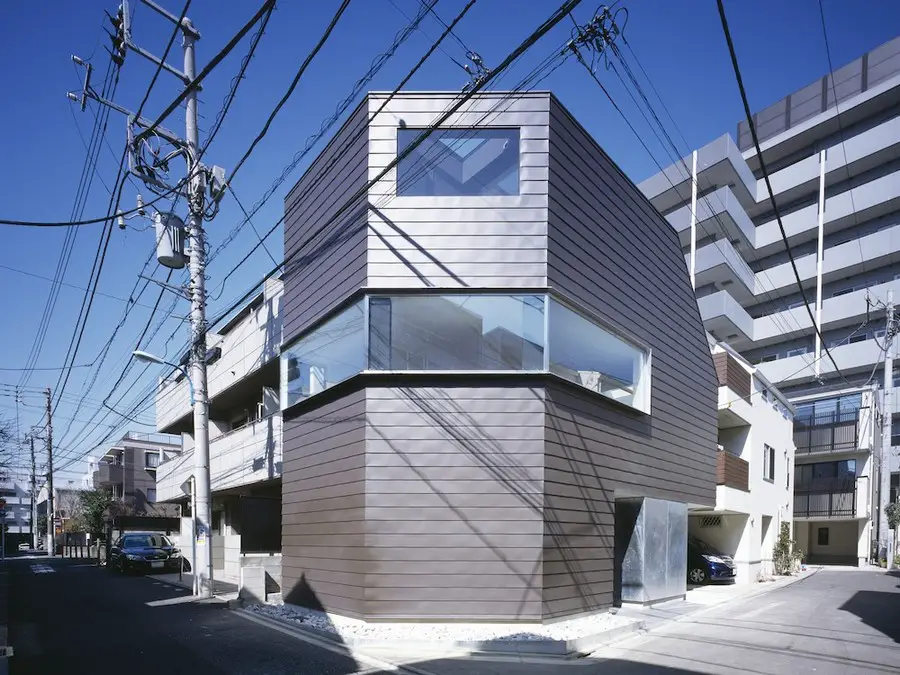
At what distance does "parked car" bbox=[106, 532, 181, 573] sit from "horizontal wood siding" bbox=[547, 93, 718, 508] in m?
17.1

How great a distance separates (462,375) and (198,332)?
7.45m

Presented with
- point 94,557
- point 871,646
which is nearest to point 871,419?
point 871,646

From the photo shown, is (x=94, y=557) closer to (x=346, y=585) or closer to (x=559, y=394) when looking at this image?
(x=346, y=585)

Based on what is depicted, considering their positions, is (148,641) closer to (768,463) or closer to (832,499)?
(768,463)

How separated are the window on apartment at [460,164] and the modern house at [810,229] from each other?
28.7m

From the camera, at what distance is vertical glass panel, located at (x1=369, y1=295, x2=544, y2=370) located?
1020 centimetres

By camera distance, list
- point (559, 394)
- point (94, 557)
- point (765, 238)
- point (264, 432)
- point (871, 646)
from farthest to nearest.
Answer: point (765, 238)
point (94, 557)
point (264, 432)
point (559, 394)
point (871, 646)

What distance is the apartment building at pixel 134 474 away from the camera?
5253 centimetres

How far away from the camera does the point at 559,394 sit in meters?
10.5

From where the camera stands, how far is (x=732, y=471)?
18.7 meters

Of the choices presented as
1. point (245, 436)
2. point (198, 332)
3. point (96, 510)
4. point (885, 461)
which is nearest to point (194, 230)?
point (198, 332)

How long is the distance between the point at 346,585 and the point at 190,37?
504 inches

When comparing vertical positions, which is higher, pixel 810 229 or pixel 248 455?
pixel 810 229

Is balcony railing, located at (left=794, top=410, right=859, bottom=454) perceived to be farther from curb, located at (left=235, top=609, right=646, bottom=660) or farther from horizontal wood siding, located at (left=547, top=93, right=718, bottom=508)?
curb, located at (left=235, top=609, right=646, bottom=660)
